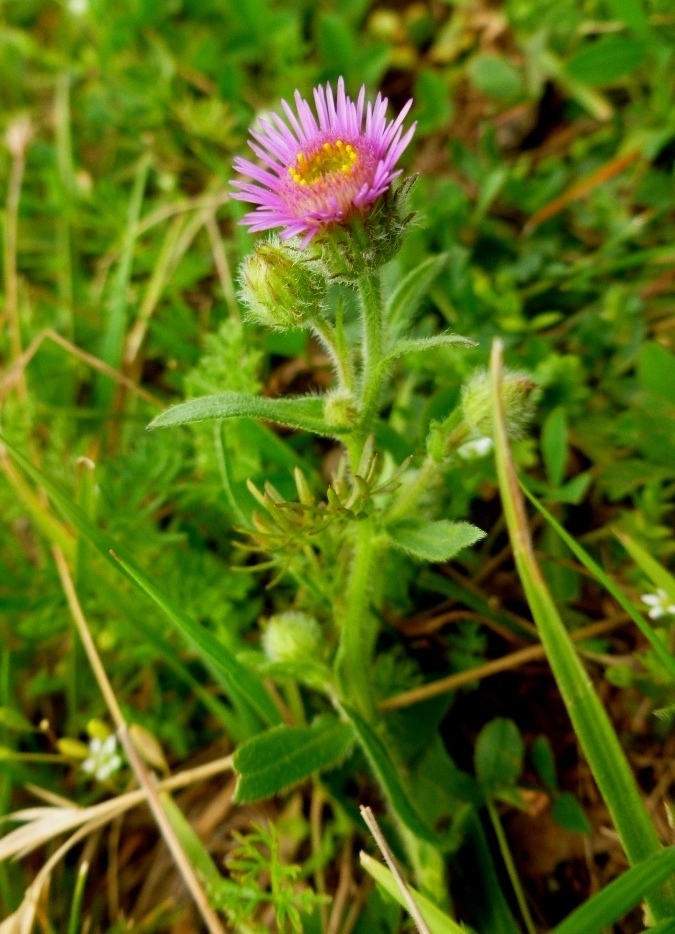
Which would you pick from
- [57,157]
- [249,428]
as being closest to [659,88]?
[249,428]

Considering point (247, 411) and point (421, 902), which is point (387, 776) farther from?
point (247, 411)

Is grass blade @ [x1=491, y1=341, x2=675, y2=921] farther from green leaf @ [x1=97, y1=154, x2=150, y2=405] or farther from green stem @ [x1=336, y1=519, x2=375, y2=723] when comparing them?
green leaf @ [x1=97, y1=154, x2=150, y2=405]

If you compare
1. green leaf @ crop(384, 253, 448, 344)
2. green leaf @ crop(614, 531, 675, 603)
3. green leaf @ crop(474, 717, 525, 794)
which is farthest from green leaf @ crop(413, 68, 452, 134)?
green leaf @ crop(474, 717, 525, 794)

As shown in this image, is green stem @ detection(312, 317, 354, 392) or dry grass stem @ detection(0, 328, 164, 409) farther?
dry grass stem @ detection(0, 328, 164, 409)

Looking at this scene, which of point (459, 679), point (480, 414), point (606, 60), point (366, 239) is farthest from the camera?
point (606, 60)

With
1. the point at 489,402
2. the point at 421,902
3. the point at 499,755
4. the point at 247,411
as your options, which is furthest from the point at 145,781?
the point at 489,402

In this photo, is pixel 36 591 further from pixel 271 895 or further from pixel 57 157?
pixel 57 157
